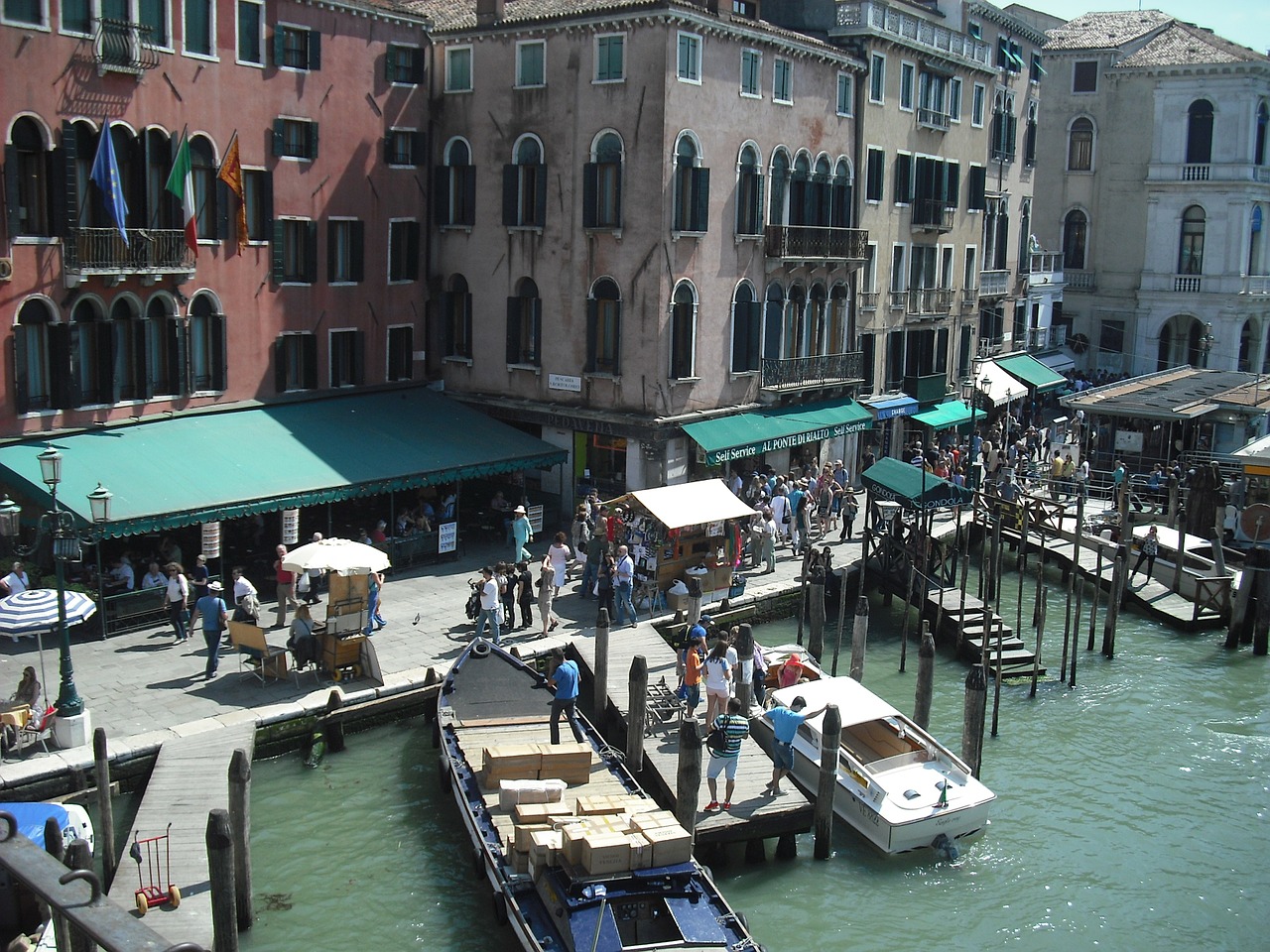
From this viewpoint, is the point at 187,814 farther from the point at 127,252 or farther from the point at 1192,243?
the point at 1192,243

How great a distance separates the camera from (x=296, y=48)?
28.9 meters

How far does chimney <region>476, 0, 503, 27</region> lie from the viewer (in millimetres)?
31578

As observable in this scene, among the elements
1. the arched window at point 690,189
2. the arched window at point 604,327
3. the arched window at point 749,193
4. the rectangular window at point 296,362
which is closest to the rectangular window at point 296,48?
the rectangular window at point 296,362

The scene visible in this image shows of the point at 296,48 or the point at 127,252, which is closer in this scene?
the point at 127,252

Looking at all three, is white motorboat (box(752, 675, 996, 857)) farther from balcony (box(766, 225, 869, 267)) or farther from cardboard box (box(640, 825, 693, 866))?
balcony (box(766, 225, 869, 267))

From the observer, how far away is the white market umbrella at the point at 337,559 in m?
21.2

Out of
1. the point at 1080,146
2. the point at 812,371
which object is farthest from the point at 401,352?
the point at 1080,146

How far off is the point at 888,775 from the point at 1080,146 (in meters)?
46.4

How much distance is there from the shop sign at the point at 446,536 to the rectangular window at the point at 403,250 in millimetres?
7751

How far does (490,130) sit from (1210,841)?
22.2 metres

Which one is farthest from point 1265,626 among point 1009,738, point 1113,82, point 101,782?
point 1113,82

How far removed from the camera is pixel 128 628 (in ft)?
74.0

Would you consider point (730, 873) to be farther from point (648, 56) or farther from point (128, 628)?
point (648, 56)

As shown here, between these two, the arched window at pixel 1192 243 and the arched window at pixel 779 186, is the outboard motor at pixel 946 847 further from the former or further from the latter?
the arched window at pixel 1192 243
